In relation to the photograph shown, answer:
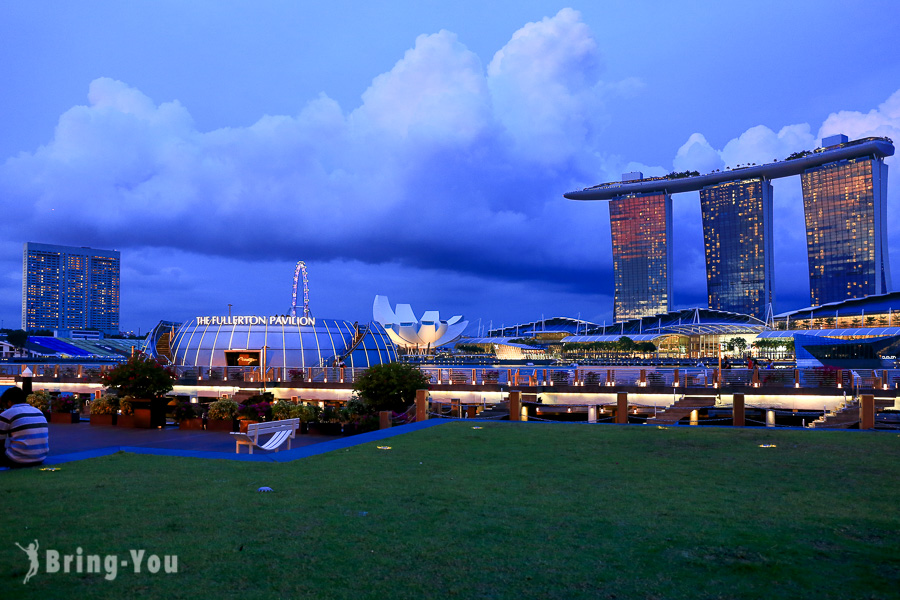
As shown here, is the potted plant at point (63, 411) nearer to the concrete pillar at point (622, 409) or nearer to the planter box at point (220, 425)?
the planter box at point (220, 425)

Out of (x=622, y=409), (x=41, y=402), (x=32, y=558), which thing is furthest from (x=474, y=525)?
(x=41, y=402)

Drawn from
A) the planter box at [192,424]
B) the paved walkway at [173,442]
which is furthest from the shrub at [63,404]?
the planter box at [192,424]

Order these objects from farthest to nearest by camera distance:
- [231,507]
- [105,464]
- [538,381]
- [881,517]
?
1. [538,381]
2. [105,464]
3. [231,507]
4. [881,517]

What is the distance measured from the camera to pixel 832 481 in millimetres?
8539

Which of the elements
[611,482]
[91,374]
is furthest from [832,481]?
[91,374]

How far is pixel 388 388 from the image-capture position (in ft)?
63.4

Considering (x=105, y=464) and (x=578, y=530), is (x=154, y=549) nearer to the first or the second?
(x=578, y=530)

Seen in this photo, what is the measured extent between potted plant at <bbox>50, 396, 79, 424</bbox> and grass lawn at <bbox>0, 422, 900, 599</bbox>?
11827mm

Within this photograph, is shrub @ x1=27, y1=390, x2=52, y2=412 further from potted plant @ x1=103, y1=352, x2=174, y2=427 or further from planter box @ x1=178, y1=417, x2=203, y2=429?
planter box @ x1=178, y1=417, x2=203, y2=429

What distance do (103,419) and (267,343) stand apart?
1872cm

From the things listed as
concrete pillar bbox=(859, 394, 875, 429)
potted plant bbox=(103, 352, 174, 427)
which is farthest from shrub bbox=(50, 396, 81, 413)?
concrete pillar bbox=(859, 394, 875, 429)

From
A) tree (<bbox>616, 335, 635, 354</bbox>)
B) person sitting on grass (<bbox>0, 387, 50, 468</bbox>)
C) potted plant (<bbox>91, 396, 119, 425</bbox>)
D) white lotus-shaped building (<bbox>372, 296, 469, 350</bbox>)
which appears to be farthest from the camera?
white lotus-shaped building (<bbox>372, 296, 469, 350</bbox>)

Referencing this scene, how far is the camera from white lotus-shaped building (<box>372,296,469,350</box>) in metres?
142

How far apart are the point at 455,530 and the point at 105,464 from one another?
7040mm
